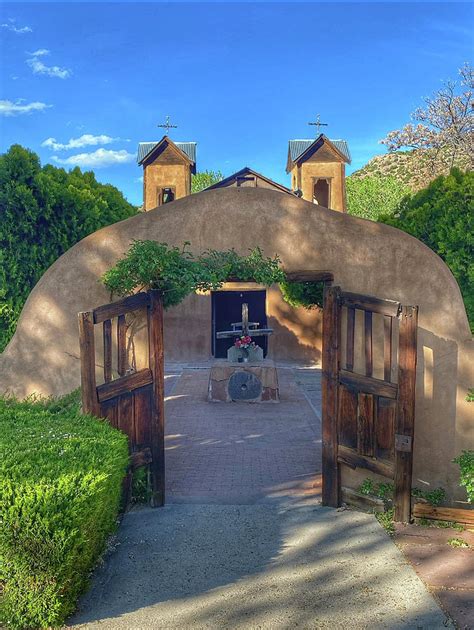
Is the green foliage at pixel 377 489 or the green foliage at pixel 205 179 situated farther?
the green foliage at pixel 205 179

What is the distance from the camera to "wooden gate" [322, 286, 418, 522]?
6188mm

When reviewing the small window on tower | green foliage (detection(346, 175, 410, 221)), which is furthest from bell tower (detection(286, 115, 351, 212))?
green foliage (detection(346, 175, 410, 221))

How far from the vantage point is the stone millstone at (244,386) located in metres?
14.0

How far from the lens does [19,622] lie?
13.7 feet

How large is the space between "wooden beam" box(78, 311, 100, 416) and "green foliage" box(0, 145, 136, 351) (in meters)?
3.93

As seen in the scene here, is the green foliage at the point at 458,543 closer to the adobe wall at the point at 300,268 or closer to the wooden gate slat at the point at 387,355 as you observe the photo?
the adobe wall at the point at 300,268

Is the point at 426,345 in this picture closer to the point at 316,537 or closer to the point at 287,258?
the point at 287,258

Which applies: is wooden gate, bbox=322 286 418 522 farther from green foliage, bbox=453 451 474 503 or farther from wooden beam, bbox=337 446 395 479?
green foliage, bbox=453 451 474 503

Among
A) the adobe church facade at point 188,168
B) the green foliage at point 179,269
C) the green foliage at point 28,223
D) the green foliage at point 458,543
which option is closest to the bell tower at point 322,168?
the adobe church facade at point 188,168

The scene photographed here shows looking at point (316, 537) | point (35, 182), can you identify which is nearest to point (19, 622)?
point (316, 537)

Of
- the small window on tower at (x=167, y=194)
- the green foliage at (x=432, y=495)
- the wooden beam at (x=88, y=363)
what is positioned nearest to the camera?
the wooden beam at (x=88, y=363)

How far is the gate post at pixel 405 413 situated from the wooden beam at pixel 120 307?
3.18 meters

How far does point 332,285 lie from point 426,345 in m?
1.47

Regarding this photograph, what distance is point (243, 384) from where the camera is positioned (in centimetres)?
1403
